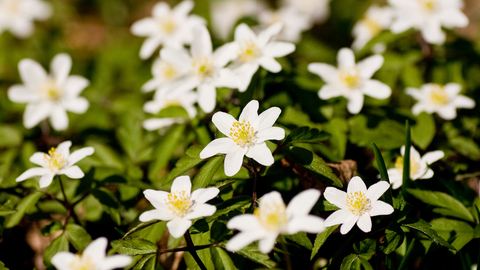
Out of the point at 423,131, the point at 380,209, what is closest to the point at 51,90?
the point at 380,209

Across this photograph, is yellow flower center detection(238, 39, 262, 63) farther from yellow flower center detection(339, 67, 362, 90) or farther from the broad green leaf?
the broad green leaf

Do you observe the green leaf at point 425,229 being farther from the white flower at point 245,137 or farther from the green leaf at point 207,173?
the green leaf at point 207,173

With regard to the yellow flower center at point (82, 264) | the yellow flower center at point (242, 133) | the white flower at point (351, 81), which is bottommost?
the white flower at point (351, 81)

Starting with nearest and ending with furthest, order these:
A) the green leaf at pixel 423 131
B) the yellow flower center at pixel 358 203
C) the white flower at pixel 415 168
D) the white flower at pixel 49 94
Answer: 1. the yellow flower center at pixel 358 203
2. the white flower at pixel 415 168
3. the green leaf at pixel 423 131
4. the white flower at pixel 49 94

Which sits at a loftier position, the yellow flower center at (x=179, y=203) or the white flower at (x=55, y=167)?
the white flower at (x=55, y=167)

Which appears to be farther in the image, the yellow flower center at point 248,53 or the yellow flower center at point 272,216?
the yellow flower center at point 248,53

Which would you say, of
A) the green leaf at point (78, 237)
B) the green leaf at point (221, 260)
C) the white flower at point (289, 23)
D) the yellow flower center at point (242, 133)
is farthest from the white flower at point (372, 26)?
the green leaf at point (78, 237)
